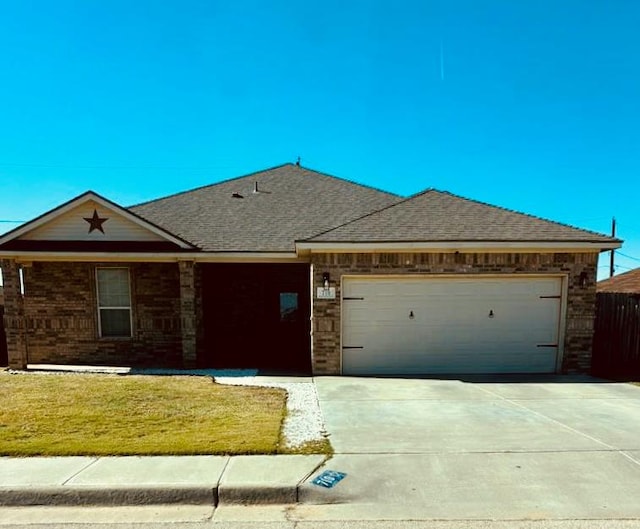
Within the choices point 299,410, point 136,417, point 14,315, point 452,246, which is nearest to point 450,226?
point 452,246

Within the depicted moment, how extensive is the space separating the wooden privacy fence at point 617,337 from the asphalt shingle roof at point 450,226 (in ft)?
6.70

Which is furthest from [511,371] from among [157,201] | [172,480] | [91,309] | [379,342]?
[157,201]

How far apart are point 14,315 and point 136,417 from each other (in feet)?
19.0

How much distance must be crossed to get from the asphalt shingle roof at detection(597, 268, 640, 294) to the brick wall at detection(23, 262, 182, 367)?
14465mm

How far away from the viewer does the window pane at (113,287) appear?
990cm

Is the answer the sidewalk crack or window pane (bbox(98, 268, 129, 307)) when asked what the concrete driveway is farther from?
window pane (bbox(98, 268, 129, 307))

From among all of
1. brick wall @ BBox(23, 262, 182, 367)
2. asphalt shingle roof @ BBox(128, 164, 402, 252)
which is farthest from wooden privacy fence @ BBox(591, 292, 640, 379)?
brick wall @ BBox(23, 262, 182, 367)

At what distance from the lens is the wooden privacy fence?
8852mm

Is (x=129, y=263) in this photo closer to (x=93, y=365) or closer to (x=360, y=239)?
(x=93, y=365)

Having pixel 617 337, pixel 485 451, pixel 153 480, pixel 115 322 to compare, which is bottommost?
pixel 617 337

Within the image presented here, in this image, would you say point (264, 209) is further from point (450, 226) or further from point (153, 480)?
point (153, 480)

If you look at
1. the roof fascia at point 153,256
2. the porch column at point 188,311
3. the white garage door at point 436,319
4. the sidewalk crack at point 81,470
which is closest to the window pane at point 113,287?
the roof fascia at point 153,256

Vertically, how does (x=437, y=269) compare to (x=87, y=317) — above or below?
above

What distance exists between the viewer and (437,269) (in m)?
8.45
